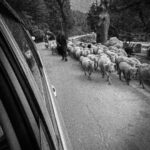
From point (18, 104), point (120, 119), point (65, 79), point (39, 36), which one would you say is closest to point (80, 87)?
point (65, 79)

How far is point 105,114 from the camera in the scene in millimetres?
4211

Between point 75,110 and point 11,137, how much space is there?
3.94 metres

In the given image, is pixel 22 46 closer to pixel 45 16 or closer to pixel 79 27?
pixel 45 16

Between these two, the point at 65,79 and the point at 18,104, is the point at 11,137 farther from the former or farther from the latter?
the point at 65,79

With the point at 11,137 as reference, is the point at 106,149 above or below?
below

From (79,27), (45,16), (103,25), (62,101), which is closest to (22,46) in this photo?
(62,101)

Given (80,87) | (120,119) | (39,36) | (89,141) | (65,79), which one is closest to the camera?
(89,141)

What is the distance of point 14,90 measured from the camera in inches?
25.4

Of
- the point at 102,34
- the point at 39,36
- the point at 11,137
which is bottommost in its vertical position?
the point at 39,36

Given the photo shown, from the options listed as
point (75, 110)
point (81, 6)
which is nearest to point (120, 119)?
point (75, 110)

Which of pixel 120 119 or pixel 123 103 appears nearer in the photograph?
pixel 120 119

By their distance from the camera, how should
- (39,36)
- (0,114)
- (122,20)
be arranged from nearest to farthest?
(0,114)
(122,20)
(39,36)

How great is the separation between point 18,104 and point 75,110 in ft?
12.9

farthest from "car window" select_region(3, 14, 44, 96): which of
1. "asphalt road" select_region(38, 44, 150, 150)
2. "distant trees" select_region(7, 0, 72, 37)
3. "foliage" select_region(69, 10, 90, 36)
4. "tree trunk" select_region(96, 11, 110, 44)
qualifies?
"foliage" select_region(69, 10, 90, 36)
